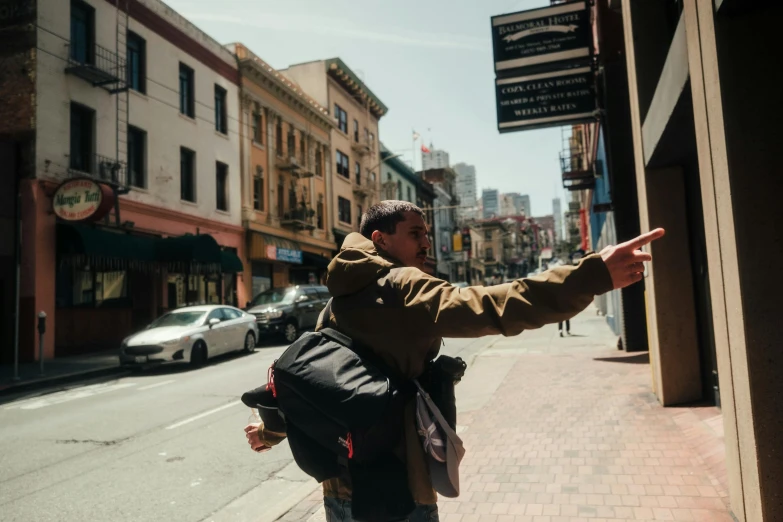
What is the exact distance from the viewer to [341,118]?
3716 centimetres

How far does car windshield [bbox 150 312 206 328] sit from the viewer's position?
1409 centimetres

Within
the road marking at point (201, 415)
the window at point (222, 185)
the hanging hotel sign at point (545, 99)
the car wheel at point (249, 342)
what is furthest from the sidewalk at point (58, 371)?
the hanging hotel sign at point (545, 99)

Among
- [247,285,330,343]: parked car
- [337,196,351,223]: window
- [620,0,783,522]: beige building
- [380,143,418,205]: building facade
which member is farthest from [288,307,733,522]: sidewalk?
[380,143,418,205]: building facade

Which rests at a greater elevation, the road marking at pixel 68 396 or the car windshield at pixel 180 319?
the car windshield at pixel 180 319

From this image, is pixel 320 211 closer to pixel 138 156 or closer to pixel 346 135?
pixel 346 135

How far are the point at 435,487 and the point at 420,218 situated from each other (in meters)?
0.91

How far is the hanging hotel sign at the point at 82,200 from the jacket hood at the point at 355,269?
14.6 m

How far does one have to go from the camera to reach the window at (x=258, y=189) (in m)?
27.0

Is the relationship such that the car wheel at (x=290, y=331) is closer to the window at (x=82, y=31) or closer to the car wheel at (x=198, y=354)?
the car wheel at (x=198, y=354)

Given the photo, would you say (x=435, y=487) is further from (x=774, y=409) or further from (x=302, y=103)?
(x=302, y=103)

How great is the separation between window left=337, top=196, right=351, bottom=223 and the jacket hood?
112 ft

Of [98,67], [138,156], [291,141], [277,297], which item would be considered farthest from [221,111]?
[277,297]

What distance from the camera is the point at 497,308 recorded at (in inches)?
68.2

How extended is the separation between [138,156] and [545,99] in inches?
540
